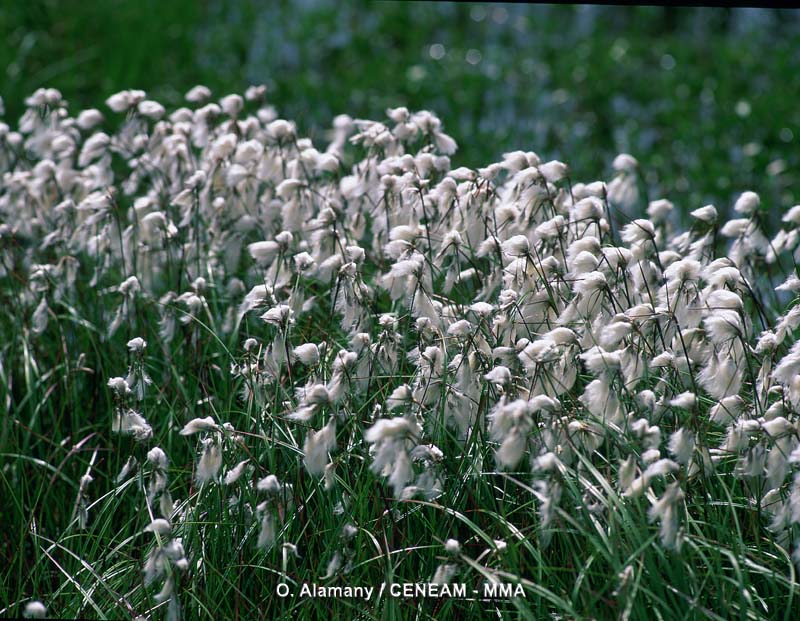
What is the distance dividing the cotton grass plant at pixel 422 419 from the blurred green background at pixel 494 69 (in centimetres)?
227

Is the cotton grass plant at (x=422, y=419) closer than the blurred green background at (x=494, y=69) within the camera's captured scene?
Yes

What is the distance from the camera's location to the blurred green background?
237 inches

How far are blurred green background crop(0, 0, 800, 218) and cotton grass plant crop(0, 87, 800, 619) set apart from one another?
89.4 inches

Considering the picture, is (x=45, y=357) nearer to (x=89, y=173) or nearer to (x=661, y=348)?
(x=89, y=173)

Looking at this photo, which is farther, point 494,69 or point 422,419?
point 494,69

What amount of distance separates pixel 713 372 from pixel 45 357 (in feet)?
8.04

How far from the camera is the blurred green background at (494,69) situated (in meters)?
6.01

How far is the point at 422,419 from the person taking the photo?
93.3 inches

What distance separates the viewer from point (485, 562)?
A: 2.42 m

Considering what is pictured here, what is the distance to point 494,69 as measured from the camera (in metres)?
7.10

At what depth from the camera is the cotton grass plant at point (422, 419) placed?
218 centimetres

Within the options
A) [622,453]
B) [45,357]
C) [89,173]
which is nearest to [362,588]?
[622,453]

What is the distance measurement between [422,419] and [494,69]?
17.1 ft

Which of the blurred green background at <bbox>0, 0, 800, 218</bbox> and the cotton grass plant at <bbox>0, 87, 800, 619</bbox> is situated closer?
the cotton grass plant at <bbox>0, 87, 800, 619</bbox>
